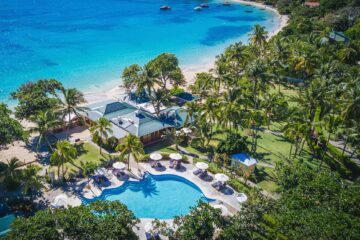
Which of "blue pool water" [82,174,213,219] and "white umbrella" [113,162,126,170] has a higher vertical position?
"white umbrella" [113,162,126,170]

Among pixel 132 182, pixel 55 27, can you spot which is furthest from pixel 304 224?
pixel 55 27

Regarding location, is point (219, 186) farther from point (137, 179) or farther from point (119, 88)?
point (119, 88)

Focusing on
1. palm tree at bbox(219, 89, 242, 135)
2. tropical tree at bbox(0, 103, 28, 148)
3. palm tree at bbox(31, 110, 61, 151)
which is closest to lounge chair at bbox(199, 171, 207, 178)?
palm tree at bbox(219, 89, 242, 135)

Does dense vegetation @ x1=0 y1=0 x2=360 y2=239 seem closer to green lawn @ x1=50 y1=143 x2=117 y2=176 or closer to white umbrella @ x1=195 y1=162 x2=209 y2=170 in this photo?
white umbrella @ x1=195 y1=162 x2=209 y2=170

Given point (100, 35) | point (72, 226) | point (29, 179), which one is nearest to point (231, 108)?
point (29, 179)

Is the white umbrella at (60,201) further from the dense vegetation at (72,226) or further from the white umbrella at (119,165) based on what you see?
the dense vegetation at (72,226)

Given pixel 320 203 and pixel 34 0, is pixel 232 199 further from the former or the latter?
pixel 34 0
